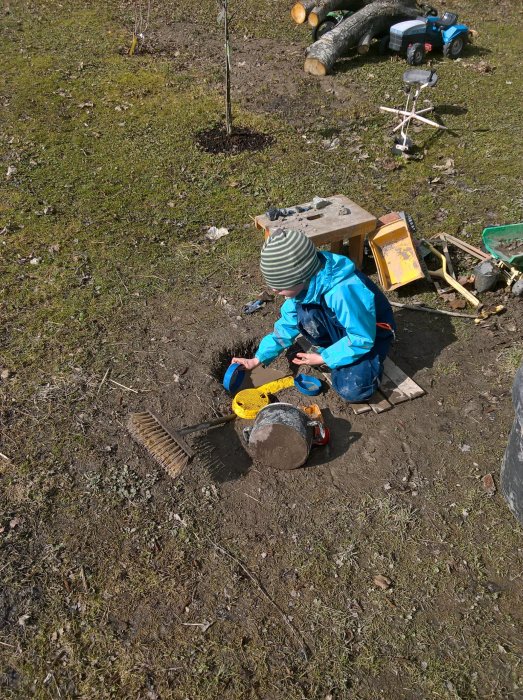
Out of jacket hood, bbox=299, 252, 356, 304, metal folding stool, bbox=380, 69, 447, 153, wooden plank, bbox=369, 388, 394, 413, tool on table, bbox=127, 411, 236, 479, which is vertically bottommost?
wooden plank, bbox=369, 388, 394, 413

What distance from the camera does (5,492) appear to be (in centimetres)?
367

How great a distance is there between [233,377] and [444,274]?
221 cm

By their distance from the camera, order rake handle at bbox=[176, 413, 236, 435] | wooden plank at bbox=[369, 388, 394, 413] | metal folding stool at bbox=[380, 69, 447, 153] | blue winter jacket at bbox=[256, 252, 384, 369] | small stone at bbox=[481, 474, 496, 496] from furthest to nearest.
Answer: metal folding stool at bbox=[380, 69, 447, 153], wooden plank at bbox=[369, 388, 394, 413], rake handle at bbox=[176, 413, 236, 435], blue winter jacket at bbox=[256, 252, 384, 369], small stone at bbox=[481, 474, 496, 496]

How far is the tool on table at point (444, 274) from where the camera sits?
4984 millimetres

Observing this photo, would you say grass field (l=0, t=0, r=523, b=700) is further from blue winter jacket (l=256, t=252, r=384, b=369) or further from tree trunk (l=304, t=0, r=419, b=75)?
tree trunk (l=304, t=0, r=419, b=75)

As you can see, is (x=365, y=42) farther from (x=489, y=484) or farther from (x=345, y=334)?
(x=489, y=484)

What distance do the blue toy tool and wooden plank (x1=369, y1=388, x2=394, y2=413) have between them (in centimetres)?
100

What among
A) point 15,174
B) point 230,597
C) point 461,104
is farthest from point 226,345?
point 461,104

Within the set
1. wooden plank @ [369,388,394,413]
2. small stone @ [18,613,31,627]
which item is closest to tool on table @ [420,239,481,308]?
wooden plank @ [369,388,394,413]

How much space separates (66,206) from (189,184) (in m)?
1.42

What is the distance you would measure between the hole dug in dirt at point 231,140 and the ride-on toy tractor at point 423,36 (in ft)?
11.5

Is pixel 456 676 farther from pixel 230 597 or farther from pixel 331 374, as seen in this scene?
pixel 331 374

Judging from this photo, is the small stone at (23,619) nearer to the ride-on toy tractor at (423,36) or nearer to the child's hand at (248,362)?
the child's hand at (248,362)

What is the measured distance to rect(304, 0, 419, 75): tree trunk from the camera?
9164 millimetres
